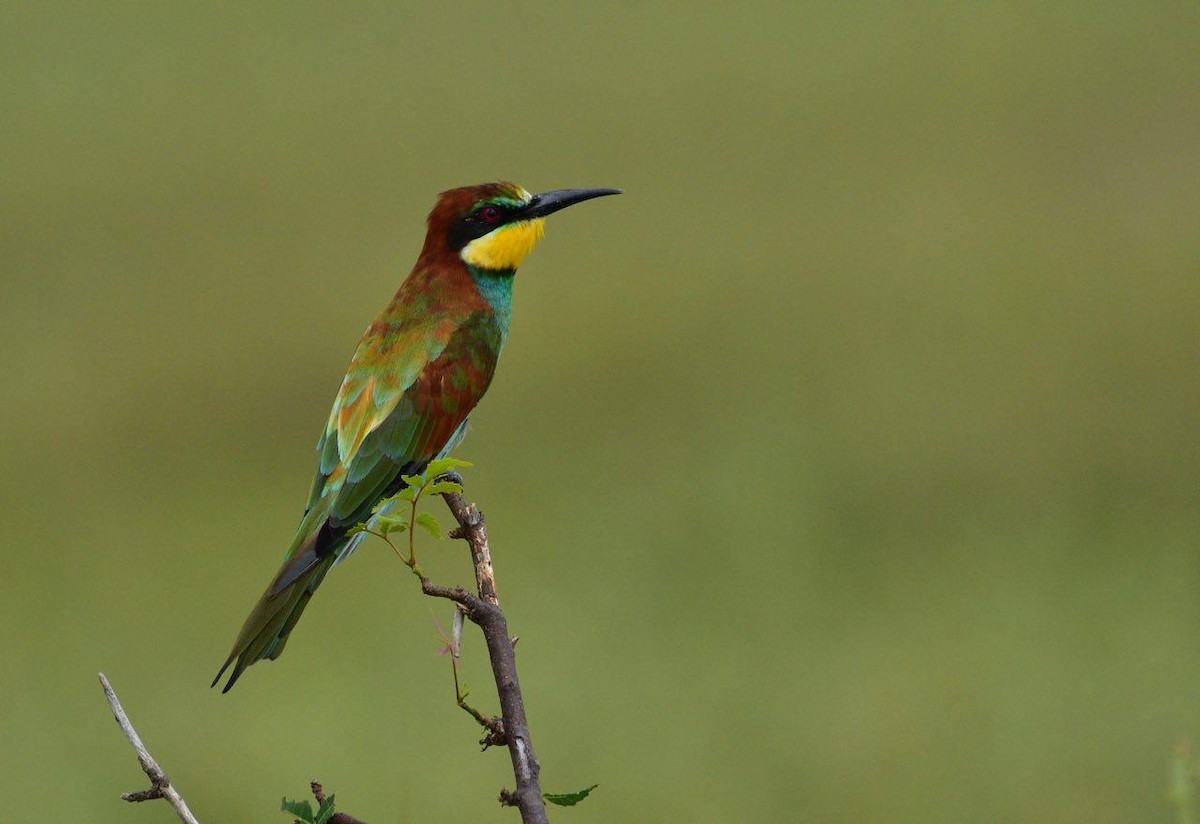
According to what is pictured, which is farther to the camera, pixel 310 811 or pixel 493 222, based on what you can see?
pixel 493 222

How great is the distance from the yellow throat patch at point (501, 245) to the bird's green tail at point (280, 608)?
2.23 feet

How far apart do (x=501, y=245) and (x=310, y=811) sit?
1342 mm

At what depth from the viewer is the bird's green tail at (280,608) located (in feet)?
5.16

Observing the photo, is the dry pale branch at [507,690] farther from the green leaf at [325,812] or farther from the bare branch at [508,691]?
the green leaf at [325,812]

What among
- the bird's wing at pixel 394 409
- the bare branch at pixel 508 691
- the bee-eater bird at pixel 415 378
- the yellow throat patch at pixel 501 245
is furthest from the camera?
the yellow throat patch at pixel 501 245

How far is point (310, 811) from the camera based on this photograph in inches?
42.4

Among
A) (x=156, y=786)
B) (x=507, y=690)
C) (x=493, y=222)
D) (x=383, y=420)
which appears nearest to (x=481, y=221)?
(x=493, y=222)

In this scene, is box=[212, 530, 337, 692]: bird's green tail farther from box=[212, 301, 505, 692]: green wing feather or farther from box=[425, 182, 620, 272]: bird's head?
box=[425, 182, 620, 272]: bird's head

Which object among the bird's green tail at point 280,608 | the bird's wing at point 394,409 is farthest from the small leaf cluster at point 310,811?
the bird's wing at point 394,409

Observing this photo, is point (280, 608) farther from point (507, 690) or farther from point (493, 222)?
point (493, 222)

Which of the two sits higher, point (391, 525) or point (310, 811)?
point (391, 525)

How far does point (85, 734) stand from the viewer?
4.30m

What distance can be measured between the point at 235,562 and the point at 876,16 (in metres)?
7.31

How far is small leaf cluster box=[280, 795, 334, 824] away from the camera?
1039 millimetres
